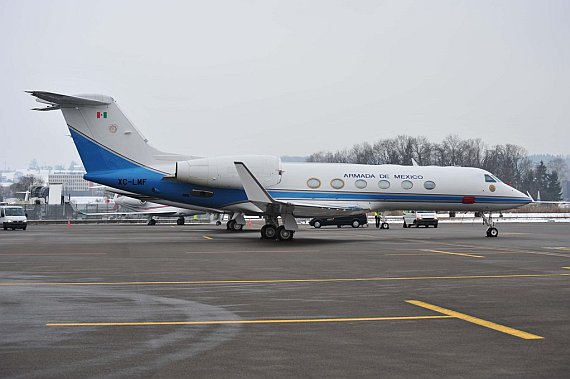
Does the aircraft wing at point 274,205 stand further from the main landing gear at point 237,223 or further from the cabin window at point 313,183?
the main landing gear at point 237,223

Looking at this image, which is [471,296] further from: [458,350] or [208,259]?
[208,259]

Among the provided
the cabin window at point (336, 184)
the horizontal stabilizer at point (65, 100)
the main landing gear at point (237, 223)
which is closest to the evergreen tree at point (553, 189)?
the main landing gear at point (237, 223)

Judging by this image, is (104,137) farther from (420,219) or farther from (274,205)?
(420,219)

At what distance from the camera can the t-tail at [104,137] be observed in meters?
30.5

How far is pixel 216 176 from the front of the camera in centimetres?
3031

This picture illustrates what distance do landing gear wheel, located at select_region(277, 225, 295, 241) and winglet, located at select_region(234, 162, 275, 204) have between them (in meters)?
1.73

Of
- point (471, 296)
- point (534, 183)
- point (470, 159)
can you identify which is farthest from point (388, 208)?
point (534, 183)

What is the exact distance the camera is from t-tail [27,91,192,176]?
3052cm

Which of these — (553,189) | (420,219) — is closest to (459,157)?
(553,189)

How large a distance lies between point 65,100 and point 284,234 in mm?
10762

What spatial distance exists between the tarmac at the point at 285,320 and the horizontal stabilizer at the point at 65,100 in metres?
12.9

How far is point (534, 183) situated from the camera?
158000 millimetres

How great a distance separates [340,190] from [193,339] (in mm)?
23591

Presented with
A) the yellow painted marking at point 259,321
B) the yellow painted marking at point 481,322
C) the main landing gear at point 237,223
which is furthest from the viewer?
the main landing gear at point 237,223
